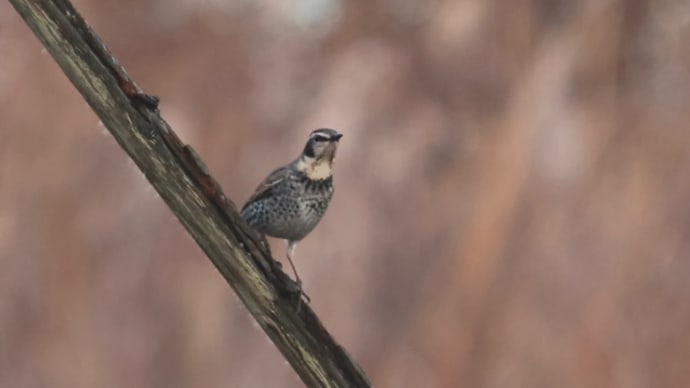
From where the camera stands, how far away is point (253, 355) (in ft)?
A: 9.39

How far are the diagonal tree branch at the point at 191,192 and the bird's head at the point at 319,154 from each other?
25.0 inches

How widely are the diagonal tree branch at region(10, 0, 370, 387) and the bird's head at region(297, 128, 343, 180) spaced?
634mm

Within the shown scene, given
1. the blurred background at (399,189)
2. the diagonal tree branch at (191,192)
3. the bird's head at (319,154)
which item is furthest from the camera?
the blurred background at (399,189)

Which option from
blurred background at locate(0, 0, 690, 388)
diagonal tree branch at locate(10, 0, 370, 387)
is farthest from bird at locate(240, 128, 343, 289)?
blurred background at locate(0, 0, 690, 388)

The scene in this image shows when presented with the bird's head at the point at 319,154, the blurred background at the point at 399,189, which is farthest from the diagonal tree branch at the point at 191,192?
the blurred background at the point at 399,189

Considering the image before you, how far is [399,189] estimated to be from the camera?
2.81 m

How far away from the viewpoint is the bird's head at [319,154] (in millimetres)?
1337

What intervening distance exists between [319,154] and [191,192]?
73 centimetres

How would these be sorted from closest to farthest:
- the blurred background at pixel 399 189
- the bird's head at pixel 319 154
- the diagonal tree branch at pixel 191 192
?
the diagonal tree branch at pixel 191 192 → the bird's head at pixel 319 154 → the blurred background at pixel 399 189

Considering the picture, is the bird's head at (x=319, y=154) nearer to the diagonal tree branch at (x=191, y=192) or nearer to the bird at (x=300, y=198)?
the bird at (x=300, y=198)

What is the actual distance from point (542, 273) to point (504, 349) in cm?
24

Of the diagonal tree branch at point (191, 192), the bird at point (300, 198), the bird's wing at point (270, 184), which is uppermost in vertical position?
the bird's wing at point (270, 184)

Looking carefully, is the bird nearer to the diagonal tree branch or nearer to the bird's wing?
the bird's wing

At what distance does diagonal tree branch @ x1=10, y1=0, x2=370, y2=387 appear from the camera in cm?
57
